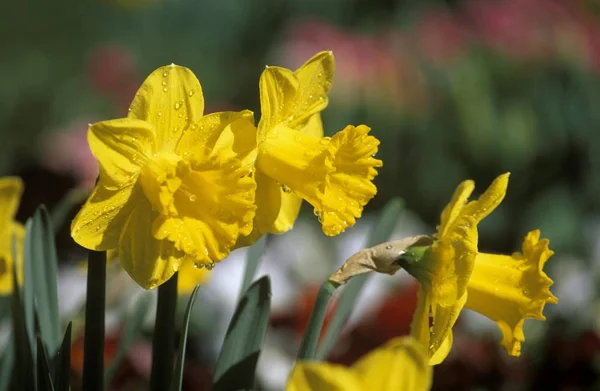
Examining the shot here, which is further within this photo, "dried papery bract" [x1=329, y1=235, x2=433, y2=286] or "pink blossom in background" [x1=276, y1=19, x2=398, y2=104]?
"pink blossom in background" [x1=276, y1=19, x2=398, y2=104]

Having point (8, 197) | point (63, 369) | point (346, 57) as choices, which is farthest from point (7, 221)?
point (346, 57)

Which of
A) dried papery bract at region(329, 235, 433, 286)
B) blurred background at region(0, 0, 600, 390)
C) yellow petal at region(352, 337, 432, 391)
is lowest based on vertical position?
blurred background at region(0, 0, 600, 390)

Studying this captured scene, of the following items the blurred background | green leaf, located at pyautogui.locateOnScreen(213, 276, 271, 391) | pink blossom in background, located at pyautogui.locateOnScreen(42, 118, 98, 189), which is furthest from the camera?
pink blossom in background, located at pyautogui.locateOnScreen(42, 118, 98, 189)

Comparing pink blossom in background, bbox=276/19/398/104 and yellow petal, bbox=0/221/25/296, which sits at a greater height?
yellow petal, bbox=0/221/25/296

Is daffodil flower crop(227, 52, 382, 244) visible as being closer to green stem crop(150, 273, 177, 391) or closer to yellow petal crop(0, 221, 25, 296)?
green stem crop(150, 273, 177, 391)

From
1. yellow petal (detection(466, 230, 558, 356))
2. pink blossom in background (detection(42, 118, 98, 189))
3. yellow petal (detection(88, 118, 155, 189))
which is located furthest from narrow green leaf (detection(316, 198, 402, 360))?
pink blossom in background (detection(42, 118, 98, 189))

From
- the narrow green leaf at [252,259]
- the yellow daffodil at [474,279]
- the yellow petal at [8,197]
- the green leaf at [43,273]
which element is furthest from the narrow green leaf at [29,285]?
the yellow daffodil at [474,279]

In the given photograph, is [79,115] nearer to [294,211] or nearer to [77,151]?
[77,151]

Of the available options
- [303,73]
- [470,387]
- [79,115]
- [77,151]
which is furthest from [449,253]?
[79,115]
